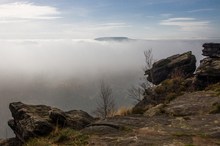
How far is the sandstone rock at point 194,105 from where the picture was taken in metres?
22.9

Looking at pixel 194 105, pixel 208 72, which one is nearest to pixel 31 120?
pixel 194 105

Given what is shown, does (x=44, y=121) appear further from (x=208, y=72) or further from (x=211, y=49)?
(x=211, y=49)

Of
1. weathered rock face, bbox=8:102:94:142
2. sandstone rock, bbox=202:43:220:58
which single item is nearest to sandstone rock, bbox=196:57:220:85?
sandstone rock, bbox=202:43:220:58

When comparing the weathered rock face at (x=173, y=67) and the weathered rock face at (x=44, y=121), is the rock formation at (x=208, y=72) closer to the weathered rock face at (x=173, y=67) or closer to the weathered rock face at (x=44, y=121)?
the weathered rock face at (x=173, y=67)

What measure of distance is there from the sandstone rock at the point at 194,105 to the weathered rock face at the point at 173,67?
74.8 ft

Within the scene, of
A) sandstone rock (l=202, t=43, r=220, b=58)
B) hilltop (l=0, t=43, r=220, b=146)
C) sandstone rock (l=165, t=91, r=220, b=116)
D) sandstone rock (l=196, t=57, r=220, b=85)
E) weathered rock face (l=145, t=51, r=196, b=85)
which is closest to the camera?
hilltop (l=0, t=43, r=220, b=146)

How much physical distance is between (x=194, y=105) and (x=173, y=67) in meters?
31.3

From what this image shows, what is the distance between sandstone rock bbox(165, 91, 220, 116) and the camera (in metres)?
22.9

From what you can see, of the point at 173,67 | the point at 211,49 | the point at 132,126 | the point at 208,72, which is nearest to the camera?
the point at 132,126

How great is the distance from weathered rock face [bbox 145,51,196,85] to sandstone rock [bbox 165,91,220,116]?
74.8ft

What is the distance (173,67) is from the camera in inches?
2206

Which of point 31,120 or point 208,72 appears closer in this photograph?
point 31,120

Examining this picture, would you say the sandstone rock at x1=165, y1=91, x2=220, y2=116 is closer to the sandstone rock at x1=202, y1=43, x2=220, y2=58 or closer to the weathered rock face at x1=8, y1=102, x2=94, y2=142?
the weathered rock face at x1=8, y1=102, x2=94, y2=142

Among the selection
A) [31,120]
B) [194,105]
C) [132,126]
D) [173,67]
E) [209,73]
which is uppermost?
[209,73]
